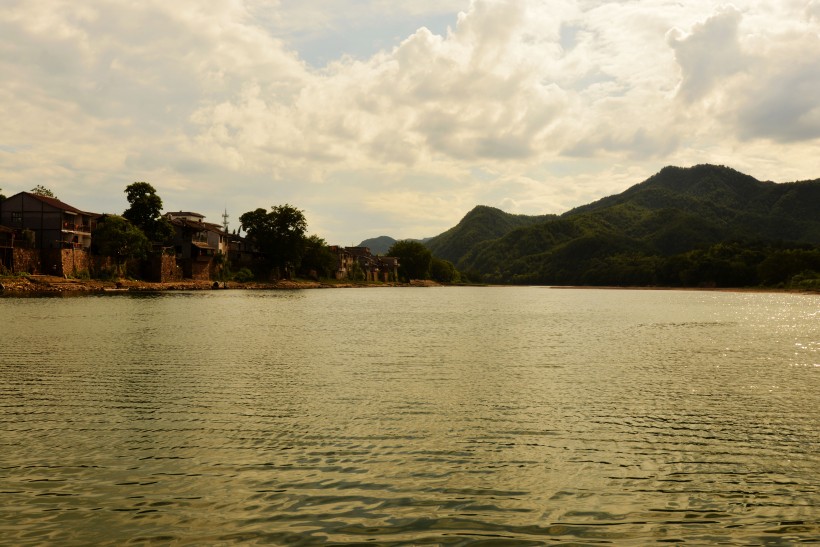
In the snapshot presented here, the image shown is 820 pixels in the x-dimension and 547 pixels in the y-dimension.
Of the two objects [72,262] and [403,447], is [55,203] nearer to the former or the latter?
[72,262]

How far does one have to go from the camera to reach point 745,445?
55.0ft

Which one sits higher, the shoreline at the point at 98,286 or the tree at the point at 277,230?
the tree at the point at 277,230

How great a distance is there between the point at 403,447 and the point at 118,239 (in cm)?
11859

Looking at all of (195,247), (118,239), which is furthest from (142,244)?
(195,247)

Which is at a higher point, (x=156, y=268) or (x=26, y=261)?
(x=26, y=261)

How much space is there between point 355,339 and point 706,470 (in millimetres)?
32088

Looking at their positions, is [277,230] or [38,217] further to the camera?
[277,230]

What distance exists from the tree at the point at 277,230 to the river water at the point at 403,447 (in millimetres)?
136643

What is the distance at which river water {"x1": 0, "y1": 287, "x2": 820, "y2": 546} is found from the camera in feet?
35.5

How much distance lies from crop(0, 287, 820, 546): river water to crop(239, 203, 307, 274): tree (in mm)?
136643

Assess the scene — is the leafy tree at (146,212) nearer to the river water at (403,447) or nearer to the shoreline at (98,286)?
the shoreline at (98,286)

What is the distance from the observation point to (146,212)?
431 ft

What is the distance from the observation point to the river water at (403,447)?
35.5ft

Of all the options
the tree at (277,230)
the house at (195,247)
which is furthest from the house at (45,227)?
the tree at (277,230)
